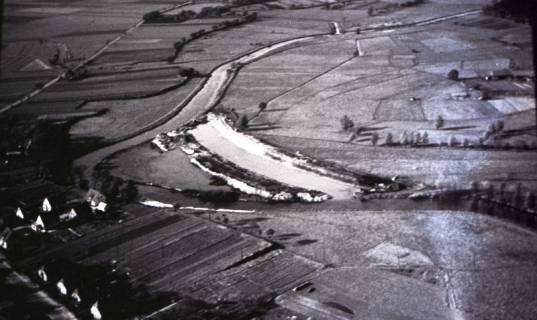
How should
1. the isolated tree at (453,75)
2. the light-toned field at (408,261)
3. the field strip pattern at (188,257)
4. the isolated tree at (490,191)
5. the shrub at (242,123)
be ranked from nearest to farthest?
the light-toned field at (408,261)
the field strip pattern at (188,257)
the isolated tree at (490,191)
the shrub at (242,123)
the isolated tree at (453,75)

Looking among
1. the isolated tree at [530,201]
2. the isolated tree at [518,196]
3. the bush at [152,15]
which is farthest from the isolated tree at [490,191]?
the bush at [152,15]

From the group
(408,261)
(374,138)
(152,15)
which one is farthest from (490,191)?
(152,15)

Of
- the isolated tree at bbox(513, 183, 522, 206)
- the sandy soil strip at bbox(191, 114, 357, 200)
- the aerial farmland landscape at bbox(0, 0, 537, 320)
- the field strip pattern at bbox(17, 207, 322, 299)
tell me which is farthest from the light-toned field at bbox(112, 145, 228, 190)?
the isolated tree at bbox(513, 183, 522, 206)

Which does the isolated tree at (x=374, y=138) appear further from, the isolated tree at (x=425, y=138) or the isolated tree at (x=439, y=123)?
the isolated tree at (x=439, y=123)

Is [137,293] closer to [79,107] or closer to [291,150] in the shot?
[291,150]

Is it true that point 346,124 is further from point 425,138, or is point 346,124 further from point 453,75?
point 453,75

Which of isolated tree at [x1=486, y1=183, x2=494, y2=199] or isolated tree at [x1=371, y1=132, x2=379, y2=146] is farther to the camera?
isolated tree at [x1=371, y1=132, x2=379, y2=146]

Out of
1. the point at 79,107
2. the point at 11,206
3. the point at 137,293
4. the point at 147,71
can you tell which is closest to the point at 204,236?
the point at 137,293

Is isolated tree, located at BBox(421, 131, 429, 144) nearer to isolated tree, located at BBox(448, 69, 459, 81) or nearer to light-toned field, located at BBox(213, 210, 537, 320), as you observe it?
light-toned field, located at BBox(213, 210, 537, 320)
